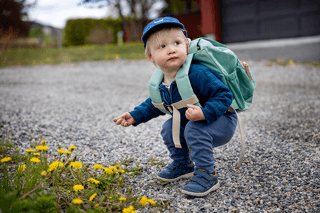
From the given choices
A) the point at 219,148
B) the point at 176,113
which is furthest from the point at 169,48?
the point at 219,148

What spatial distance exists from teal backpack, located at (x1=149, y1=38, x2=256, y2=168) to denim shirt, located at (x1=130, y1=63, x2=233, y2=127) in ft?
0.14

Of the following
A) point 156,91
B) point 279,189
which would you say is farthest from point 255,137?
point 156,91

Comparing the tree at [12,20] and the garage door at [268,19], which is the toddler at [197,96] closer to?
the garage door at [268,19]

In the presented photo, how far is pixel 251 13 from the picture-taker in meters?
9.09

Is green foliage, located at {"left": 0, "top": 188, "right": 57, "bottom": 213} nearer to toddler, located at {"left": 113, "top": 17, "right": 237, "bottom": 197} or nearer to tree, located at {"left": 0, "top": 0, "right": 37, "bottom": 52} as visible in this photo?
toddler, located at {"left": 113, "top": 17, "right": 237, "bottom": 197}

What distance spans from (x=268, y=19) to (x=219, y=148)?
25.9 feet

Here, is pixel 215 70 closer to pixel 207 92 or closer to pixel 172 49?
pixel 207 92

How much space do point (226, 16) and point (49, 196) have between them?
9.57 metres

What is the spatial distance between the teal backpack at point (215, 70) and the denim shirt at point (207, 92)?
0.14 feet

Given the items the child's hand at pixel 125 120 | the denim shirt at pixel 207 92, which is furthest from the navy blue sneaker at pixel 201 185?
the child's hand at pixel 125 120

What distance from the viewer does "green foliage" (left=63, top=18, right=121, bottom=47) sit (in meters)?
17.1

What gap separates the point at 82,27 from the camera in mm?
17172

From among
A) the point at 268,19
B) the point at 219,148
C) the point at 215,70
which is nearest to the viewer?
the point at 215,70

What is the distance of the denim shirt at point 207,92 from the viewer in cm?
151
